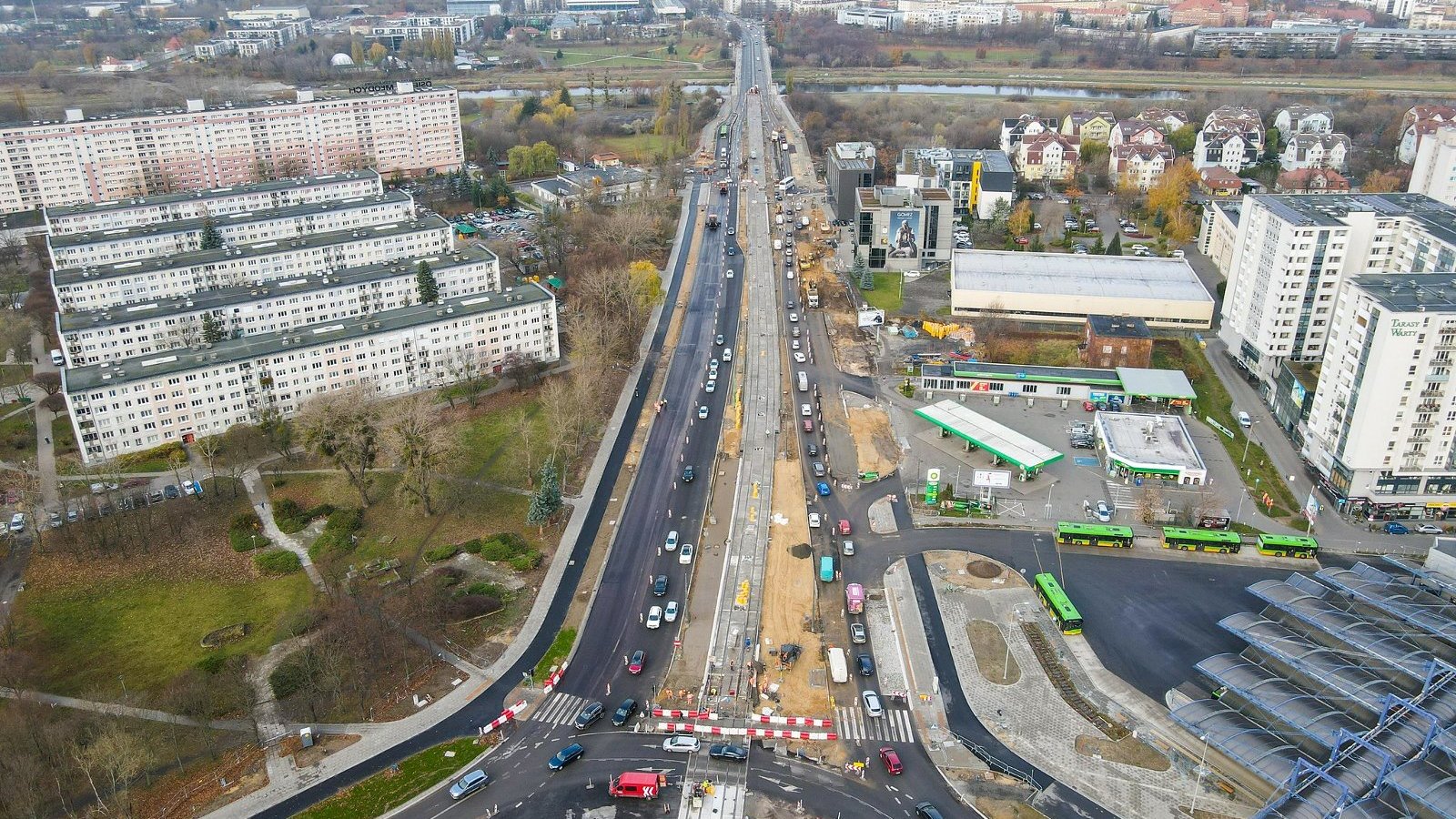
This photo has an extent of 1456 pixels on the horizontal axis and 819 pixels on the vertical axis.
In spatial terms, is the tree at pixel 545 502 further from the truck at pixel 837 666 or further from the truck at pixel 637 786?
the truck at pixel 637 786

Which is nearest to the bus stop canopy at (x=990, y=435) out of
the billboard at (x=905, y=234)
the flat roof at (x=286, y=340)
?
the billboard at (x=905, y=234)

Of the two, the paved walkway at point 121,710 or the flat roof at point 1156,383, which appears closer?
the paved walkway at point 121,710

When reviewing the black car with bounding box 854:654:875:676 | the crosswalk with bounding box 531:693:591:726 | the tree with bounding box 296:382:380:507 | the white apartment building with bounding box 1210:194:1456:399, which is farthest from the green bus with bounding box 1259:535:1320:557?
the tree with bounding box 296:382:380:507

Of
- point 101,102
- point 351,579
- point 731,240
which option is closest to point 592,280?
point 731,240

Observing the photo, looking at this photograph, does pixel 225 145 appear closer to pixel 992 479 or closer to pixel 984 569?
pixel 992 479

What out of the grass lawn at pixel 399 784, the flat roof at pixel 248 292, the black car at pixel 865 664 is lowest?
the grass lawn at pixel 399 784

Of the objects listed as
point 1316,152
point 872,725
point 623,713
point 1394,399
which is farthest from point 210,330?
point 1316,152
